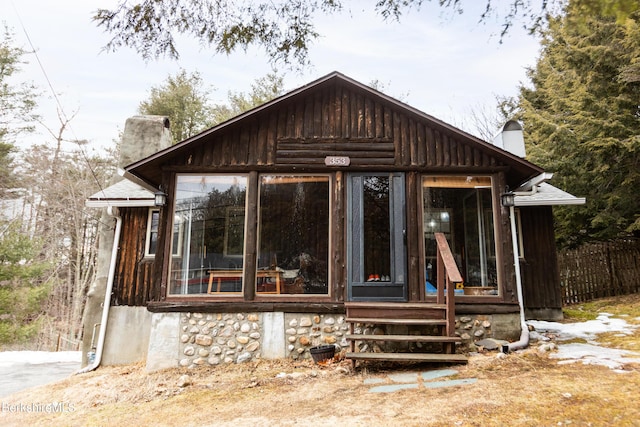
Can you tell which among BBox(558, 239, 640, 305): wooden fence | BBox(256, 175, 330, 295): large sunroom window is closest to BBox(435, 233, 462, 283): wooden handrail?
BBox(256, 175, 330, 295): large sunroom window

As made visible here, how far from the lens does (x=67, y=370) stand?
8570 millimetres

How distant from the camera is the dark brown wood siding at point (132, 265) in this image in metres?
7.66

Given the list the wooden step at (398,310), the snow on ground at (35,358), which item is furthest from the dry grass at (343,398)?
the snow on ground at (35,358)

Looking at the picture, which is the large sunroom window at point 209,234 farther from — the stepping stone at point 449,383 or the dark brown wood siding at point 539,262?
the dark brown wood siding at point 539,262

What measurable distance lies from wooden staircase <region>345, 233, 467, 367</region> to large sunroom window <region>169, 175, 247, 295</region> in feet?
6.09

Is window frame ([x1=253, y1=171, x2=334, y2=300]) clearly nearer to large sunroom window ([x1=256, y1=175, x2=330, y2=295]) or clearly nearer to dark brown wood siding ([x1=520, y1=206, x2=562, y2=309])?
large sunroom window ([x1=256, y1=175, x2=330, y2=295])

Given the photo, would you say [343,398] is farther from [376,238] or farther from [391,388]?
[376,238]

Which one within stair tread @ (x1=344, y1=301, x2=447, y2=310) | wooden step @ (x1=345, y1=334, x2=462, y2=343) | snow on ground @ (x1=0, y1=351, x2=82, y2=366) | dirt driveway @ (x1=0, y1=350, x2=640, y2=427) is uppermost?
stair tread @ (x1=344, y1=301, x2=447, y2=310)

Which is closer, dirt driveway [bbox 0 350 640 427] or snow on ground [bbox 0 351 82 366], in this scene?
dirt driveway [bbox 0 350 640 427]

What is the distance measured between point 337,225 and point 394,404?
284 centimetres

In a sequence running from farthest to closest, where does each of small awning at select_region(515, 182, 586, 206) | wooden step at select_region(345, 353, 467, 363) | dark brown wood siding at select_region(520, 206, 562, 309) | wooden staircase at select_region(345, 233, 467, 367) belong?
1. dark brown wood siding at select_region(520, 206, 562, 309)
2. small awning at select_region(515, 182, 586, 206)
3. wooden staircase at select_region(345, 233, 467, 367)
4. wooden step at select_region(345, 353, 467, 363)

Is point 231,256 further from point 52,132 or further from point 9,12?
point 52,132

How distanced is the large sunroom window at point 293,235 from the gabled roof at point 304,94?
1.07m

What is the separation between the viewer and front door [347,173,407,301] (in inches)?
228
